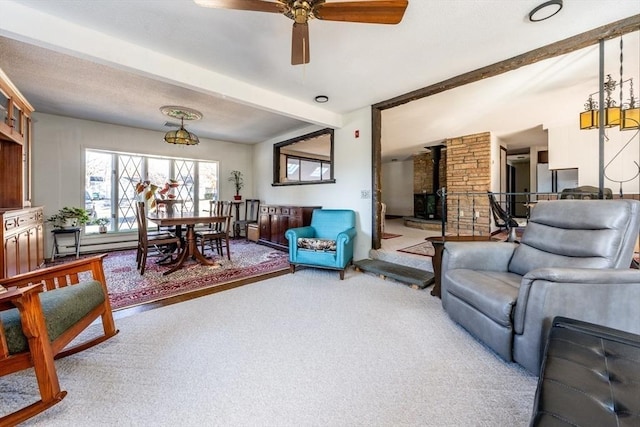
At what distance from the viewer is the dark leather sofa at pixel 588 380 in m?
0.66

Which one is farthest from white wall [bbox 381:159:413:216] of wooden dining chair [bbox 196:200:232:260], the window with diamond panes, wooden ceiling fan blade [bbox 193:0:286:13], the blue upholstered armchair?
wooden ceiling fan blade [bbox 193:0:286:13]

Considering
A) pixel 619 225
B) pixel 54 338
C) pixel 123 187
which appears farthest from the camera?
pixel 123 187

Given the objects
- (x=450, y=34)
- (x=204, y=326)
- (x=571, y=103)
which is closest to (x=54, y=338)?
(x=204, y=326)

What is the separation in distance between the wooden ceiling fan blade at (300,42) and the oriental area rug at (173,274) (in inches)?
98.7

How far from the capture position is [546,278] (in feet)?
4.69

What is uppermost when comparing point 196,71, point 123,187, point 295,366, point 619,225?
point 196,71

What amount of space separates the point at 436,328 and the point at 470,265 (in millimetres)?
603

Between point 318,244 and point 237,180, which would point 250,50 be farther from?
point 237,180

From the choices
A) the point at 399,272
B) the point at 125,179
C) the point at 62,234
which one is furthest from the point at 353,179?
the point at 62,234

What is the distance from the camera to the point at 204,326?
82.2 inches

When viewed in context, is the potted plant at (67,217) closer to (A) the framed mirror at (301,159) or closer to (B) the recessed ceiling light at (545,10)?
(A) the framed mirror at (301,159)

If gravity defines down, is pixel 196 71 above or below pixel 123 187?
above

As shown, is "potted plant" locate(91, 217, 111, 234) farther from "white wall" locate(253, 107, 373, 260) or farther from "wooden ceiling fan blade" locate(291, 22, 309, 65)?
"wooden ceiling fan blade" locate(291, 22, 309, 65)

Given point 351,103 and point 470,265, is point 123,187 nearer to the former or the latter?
point 351,103
